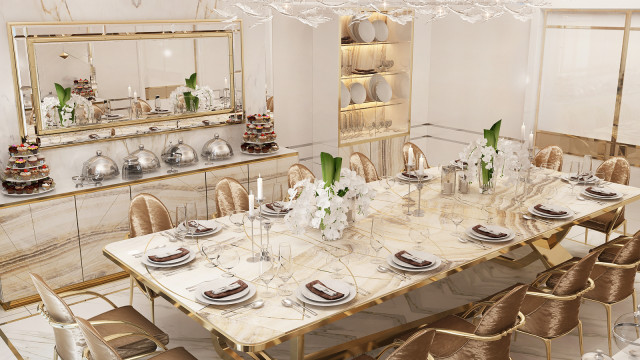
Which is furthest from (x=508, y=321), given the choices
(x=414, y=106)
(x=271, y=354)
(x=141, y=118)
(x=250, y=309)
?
(x=414, y=106)

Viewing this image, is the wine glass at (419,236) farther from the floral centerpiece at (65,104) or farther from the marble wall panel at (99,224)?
the floral centerpiece at (65,104)

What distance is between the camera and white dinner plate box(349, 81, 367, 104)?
23.1 ft

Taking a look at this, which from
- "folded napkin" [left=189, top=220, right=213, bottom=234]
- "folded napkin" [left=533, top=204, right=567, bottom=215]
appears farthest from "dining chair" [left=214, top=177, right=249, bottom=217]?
"folded napkin" [left=533, top=204, right=567, bottom=215]

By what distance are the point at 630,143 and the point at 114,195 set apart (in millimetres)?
5148

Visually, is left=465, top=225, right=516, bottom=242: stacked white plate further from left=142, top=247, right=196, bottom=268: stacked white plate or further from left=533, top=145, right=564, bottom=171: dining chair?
left=533, top=145, right=564, bottom=171: dining chair

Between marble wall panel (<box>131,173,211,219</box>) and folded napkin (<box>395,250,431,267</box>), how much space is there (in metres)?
2.25

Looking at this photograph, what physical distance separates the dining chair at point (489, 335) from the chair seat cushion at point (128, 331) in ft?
4.78

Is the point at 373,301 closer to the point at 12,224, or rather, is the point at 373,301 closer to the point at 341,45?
the point at 12,224

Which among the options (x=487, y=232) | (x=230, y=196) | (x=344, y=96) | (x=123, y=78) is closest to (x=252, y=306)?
(x=487, y=232)

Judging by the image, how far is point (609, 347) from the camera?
4.08 metres

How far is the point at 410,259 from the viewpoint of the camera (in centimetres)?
345

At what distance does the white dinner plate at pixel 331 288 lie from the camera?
9.90ft

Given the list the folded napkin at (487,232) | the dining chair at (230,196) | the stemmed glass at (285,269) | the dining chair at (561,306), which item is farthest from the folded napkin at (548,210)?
the dining chair at (230,196)

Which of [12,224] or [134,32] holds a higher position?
[134,32]
